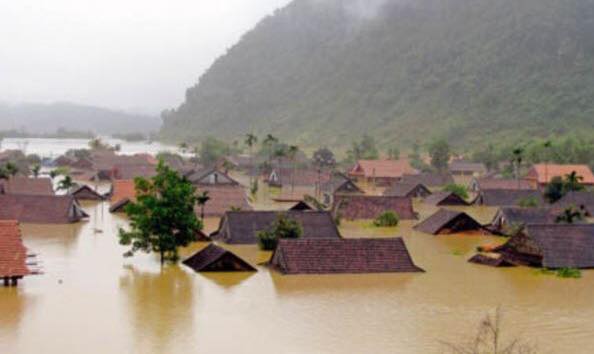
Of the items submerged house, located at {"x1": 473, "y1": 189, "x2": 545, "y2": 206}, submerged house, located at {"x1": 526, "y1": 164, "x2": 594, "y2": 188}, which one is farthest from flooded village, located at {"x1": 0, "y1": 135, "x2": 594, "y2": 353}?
submerged house, located at {"x1": 526, "y1": 164, "x2": 594, "y2": 188}

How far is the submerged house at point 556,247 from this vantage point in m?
29.8

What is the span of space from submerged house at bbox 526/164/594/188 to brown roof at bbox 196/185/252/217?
94.1ft

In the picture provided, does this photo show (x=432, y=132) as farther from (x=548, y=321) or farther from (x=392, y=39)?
(x=548, y=321)

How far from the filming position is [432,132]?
117375 millimetres

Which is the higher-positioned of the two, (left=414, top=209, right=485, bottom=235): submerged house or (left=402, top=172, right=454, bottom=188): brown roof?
(left=402, top=172, right=454, bottom=188): brown roof

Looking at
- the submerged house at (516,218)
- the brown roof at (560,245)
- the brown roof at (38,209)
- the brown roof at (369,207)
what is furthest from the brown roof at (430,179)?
the brown roof at (560,245)

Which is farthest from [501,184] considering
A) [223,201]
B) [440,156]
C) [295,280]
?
[295,280]

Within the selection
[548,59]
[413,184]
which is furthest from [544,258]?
[548,59]

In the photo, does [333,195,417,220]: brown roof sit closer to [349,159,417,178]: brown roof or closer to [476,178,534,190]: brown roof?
[476,178,534,190]: brown roof

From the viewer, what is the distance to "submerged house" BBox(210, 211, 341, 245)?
110 feet

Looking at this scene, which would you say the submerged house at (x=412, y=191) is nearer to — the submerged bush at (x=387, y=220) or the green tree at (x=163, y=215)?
the submerged bush at (x=387, y=220)

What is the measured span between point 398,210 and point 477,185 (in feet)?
65.8

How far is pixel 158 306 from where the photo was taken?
23.6 m

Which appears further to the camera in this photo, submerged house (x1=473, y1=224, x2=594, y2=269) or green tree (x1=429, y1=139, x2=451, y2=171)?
green tree (x1=429, y1=139, x2=451, y2=171)
